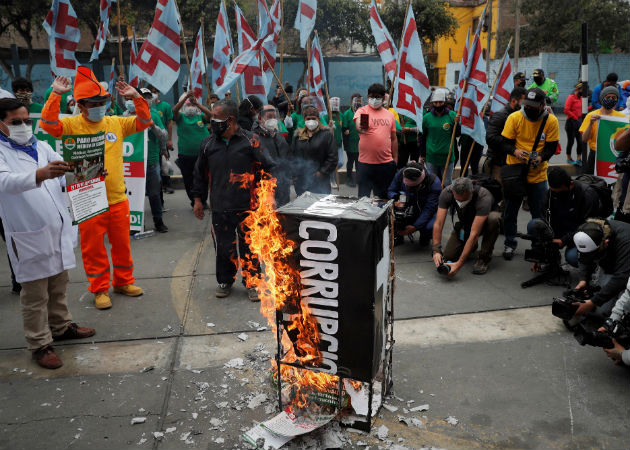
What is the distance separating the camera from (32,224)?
3.99m

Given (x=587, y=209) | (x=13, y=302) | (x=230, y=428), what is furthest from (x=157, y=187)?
(x=587, y=209)

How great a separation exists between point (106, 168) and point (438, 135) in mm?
4938

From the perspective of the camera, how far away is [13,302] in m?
5.33

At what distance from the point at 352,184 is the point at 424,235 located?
4093 mm

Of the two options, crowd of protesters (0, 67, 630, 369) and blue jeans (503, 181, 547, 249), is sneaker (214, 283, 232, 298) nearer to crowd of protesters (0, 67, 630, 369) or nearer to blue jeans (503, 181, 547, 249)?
crowd of protesters (0, 67, 630, 369)

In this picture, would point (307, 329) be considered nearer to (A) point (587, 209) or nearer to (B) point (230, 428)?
(B) point (230, 428)

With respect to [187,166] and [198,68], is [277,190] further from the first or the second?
[198,68]

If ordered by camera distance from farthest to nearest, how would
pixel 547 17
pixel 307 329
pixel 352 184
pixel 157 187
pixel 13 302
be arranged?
pixel 547 17 → pixel 352 184 → pixel 157 187 → pixel 13 302 → pixel 307 329

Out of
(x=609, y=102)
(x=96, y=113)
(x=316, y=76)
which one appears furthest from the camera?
(x=316, y=76)

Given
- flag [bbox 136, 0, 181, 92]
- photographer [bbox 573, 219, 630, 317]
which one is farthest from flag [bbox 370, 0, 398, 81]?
photographer [bbox 573, 219, 630, 317]

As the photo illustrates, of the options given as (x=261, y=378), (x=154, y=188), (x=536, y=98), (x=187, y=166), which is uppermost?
(x=536, y=98)

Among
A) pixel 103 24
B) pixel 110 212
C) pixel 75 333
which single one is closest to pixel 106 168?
pixel 110 212

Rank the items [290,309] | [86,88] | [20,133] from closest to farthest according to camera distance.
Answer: [290,309] < [20,133] < [86,88]

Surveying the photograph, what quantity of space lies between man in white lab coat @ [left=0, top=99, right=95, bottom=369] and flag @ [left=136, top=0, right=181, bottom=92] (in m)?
3.08
